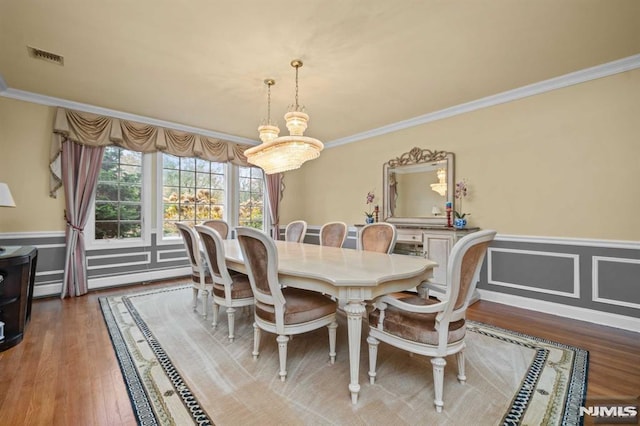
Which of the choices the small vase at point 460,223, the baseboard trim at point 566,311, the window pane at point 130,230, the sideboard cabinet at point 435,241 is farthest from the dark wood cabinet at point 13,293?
the baseboard trim at point 566,311

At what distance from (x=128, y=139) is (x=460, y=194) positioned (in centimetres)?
470

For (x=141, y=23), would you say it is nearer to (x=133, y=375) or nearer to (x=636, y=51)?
(x=133, y=375)

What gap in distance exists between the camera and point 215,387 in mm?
1855

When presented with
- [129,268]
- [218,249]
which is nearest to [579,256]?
[218,249]

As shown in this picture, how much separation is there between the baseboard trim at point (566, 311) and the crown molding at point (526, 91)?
2.34 metres

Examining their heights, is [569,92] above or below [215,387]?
above

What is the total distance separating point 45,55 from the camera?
8.80ft

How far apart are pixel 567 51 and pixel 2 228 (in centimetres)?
626

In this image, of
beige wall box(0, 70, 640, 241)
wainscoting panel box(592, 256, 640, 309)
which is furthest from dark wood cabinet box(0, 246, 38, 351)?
wainscoting panel box(592, 256, 640, 309)

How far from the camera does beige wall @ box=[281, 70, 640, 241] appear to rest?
2.81 meters

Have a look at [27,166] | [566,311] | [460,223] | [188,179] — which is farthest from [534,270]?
[27,166]

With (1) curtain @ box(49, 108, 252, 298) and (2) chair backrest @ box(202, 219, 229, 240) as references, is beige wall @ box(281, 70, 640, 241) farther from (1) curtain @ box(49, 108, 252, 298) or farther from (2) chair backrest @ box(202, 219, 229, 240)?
(1) curtain @ box(49, 108, 252, 298)

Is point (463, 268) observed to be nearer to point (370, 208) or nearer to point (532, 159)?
point (532, 159)

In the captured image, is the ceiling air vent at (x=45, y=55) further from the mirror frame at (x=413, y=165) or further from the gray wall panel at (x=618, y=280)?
the gray wall panel at (x=618, y=280)
